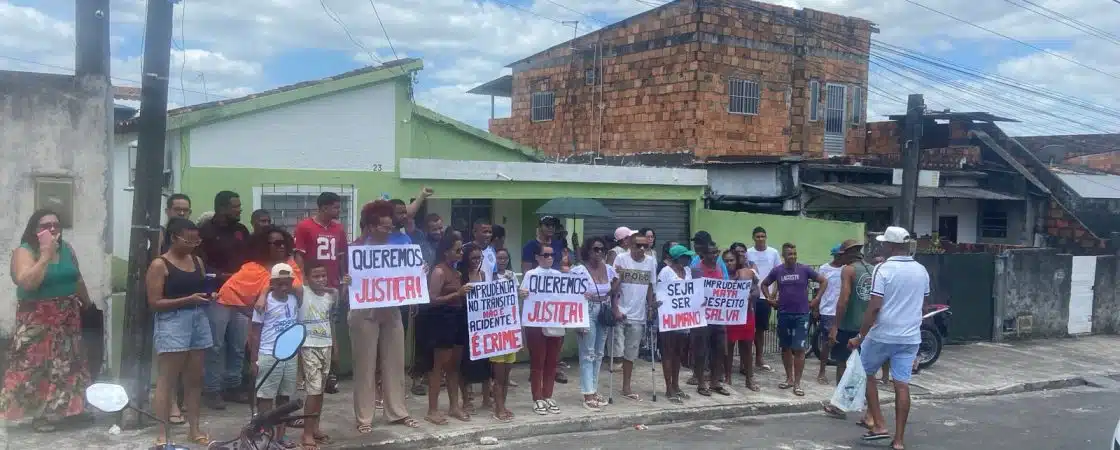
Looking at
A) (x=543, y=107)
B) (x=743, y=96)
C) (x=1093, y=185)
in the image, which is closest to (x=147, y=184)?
(x=743, y=96)

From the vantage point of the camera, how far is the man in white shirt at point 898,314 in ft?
26.4

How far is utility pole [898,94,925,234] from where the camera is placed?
14.6 m

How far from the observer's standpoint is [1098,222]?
2253 cm

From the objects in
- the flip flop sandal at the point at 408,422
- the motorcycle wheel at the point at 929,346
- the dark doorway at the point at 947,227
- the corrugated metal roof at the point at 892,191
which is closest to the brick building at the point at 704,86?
the corrugated metal roof at the point at 892,191

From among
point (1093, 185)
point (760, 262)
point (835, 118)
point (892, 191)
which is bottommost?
point (760, 262)

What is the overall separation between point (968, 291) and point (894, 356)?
8.04 meters

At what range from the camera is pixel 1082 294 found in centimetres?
1673

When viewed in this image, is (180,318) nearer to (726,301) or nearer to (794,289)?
(726,301)

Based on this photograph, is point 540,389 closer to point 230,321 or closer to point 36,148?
point 230,321

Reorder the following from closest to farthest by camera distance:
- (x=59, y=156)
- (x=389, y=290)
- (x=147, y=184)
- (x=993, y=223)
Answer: (x=147, y=184)
(x=389, y=290)
(x=59, y=156)
(x=993, y=223)

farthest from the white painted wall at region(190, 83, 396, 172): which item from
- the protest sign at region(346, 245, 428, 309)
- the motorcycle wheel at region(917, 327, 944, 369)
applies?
the motorcycle wheel at region(917, 327, 944, 369)

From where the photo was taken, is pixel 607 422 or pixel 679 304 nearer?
pixel 607 422

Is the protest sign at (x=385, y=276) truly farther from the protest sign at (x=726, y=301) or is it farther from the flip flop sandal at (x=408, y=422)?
the protest sign at (x=726, y=301)

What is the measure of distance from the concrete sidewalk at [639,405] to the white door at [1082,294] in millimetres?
1894
